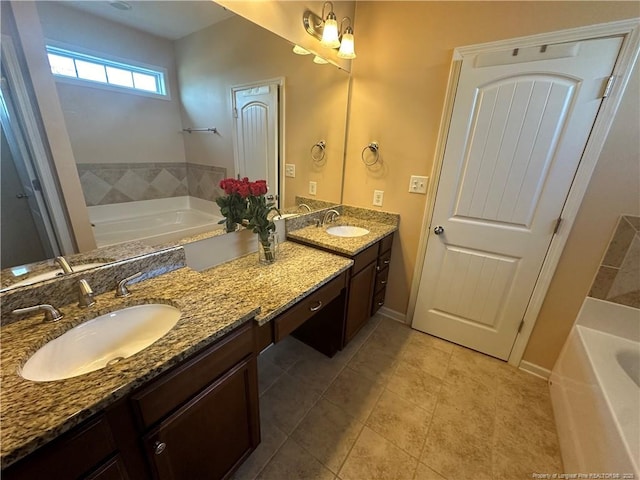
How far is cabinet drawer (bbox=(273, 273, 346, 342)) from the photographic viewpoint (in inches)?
44.7

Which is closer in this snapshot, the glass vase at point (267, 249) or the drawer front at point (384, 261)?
the glass vase at point (267, 249)

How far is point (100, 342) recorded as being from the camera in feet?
2.81

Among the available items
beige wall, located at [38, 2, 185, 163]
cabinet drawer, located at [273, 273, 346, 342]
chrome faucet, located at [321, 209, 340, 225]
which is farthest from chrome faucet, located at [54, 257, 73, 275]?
chrome faucet, located at [321, 209, 340, 225]

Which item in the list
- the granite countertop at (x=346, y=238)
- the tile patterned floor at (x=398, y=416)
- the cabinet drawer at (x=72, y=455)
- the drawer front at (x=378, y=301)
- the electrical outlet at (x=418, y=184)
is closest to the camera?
the cabinet drawer at (x=72, y=455)

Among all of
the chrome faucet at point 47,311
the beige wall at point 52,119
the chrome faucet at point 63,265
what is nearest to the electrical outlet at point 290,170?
the beige wall at point 52,119

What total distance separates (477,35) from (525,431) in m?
2.30

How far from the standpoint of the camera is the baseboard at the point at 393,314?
2.29m

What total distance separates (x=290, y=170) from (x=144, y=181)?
1.01 metres

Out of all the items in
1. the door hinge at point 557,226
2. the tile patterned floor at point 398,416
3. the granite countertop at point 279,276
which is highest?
the door hinge at point 557,226

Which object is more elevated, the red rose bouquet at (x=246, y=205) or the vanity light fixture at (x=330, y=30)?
the vanity light fixture at (x=330, y=30)

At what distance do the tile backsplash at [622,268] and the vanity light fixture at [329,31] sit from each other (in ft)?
6.26

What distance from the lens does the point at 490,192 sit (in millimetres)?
1684

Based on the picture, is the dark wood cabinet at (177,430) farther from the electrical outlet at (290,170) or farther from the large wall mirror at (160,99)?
the electrical outlet at (290,170)

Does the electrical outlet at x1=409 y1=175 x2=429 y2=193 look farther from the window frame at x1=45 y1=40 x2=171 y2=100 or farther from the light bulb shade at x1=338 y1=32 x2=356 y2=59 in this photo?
the window frame at x1=45 y1=40 x2=171 y2=100
